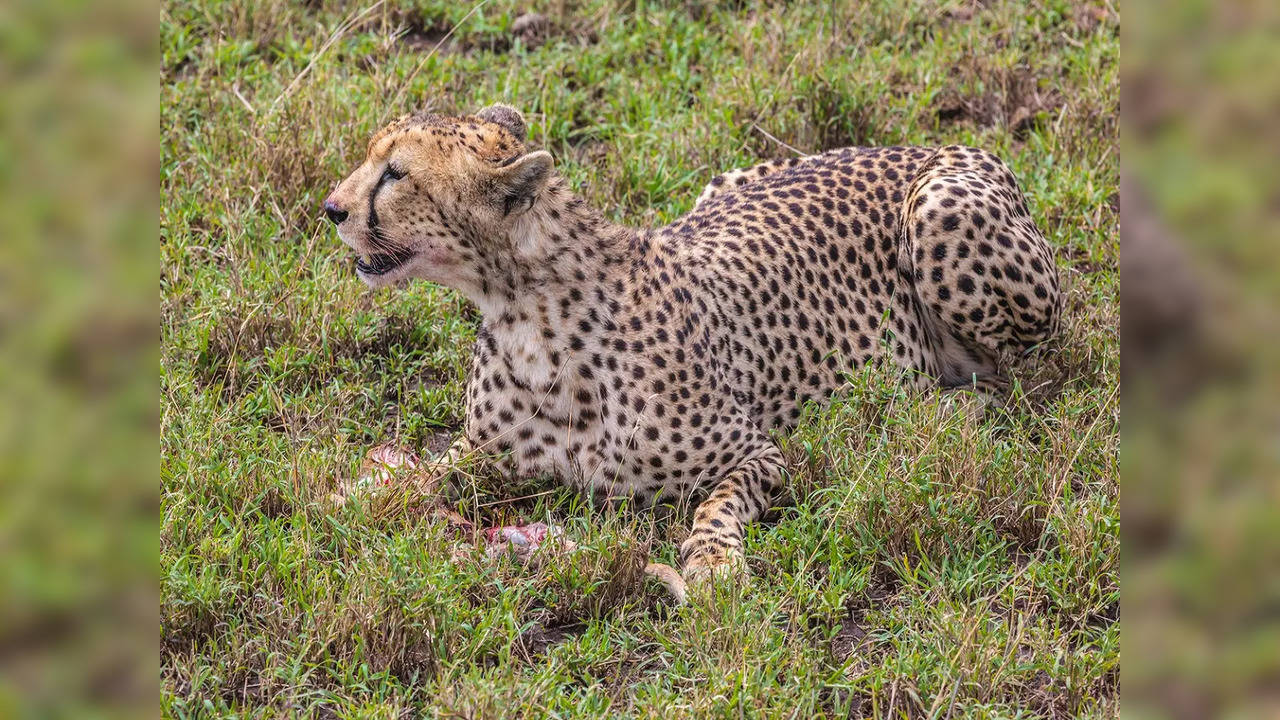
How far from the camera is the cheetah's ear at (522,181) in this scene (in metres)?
3.06

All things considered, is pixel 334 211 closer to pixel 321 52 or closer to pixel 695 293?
pixel 695 293

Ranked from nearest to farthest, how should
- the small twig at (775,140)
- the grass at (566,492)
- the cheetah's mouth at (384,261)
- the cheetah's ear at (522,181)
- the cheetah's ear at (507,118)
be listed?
the grass at (566,492), the cheetah's ear at (522,181), the cheetah's mouth at (384,261), the cheetah's ear at (507,118), the small twig at (775,140)

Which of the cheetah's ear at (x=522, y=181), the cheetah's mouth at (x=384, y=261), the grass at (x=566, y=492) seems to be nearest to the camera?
the grass at (x=566, y=492)

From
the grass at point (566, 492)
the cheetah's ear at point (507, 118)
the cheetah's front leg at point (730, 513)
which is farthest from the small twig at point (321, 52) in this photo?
the cheetah's front leg at point (730, 513)

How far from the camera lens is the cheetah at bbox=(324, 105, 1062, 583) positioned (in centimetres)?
316

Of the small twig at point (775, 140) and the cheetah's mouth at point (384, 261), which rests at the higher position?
the cheetah's mouth at point (384, 261)

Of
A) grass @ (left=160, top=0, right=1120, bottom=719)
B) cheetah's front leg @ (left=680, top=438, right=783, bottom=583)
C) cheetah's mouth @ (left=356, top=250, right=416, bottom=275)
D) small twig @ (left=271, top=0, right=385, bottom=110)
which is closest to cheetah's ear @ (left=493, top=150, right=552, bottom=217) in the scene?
cheetah's mouth @ (left=356, top=250, right=416, bottom=275)

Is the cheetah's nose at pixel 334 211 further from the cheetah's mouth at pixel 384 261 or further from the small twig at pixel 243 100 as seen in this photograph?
the small twig at pixel 243 100

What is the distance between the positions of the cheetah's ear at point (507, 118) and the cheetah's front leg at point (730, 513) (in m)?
1.06

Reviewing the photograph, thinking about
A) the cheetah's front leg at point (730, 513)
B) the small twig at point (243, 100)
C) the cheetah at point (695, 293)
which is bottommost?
the cheetah's front leg at point (730, 513)

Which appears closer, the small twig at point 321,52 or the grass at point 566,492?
the grass at point 566,492
